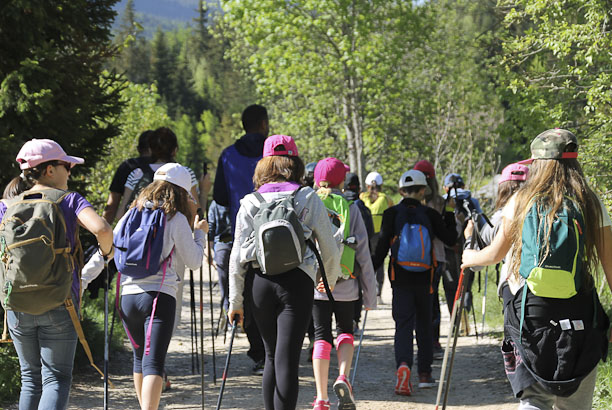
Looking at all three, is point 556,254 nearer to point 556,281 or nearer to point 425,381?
point 556,281

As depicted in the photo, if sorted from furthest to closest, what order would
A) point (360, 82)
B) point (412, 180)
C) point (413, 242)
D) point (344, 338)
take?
point (360, 82)
point (412, 180)
point (413, 242)
point (344, 338)

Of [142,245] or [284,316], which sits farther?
[142,245]

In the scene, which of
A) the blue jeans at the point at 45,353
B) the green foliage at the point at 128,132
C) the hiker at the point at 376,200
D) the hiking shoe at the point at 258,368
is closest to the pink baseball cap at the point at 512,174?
the hiking shoe at the point at 258,368

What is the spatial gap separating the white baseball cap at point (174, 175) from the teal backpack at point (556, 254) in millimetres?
2344

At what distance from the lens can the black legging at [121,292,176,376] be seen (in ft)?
15.6

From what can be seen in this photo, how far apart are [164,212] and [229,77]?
86.1 metres

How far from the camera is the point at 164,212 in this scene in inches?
193

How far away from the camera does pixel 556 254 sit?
3.62m

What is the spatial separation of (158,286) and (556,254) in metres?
2.47

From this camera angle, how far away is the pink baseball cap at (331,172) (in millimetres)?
5906

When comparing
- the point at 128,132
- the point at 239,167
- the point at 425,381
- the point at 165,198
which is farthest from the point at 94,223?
the point at 128,132

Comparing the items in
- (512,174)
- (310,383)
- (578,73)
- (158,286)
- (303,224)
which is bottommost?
(310,383)

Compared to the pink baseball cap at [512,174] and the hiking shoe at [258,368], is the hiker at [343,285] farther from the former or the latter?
the hiking shoe at [258,368]

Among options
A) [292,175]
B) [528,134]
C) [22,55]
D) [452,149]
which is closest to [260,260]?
[292,175]
